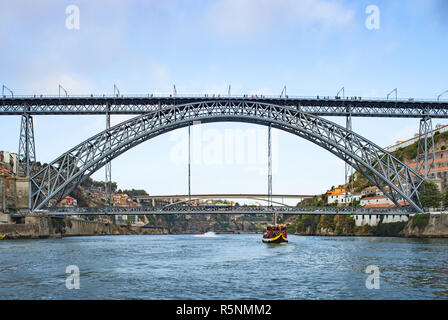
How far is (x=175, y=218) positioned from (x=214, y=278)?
164 m

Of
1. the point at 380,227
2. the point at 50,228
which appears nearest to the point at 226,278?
the point at 50,228

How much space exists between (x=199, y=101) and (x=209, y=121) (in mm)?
2693

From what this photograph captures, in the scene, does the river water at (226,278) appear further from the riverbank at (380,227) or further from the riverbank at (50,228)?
the riverbank at (380,227)

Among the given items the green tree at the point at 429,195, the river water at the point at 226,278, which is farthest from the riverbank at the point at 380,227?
the river water at the point at 226,278

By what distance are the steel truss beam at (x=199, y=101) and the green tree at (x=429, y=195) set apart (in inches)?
322

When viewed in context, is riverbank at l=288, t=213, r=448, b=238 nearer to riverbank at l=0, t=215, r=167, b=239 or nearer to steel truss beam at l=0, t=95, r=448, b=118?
steel truss beam at l=0, t=95, r=448, b=118

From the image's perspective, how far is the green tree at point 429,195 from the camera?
188ft

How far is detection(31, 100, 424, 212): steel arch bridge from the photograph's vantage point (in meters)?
56.9

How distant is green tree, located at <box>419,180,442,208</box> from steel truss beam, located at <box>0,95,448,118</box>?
8179 millimetres

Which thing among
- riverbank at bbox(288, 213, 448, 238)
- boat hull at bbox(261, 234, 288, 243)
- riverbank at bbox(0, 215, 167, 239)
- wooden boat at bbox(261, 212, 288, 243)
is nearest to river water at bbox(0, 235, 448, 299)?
boat hull at bbox(261, 234, 288, 243)

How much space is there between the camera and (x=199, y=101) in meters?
59.2

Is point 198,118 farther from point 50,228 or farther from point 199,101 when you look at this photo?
point 50,228
